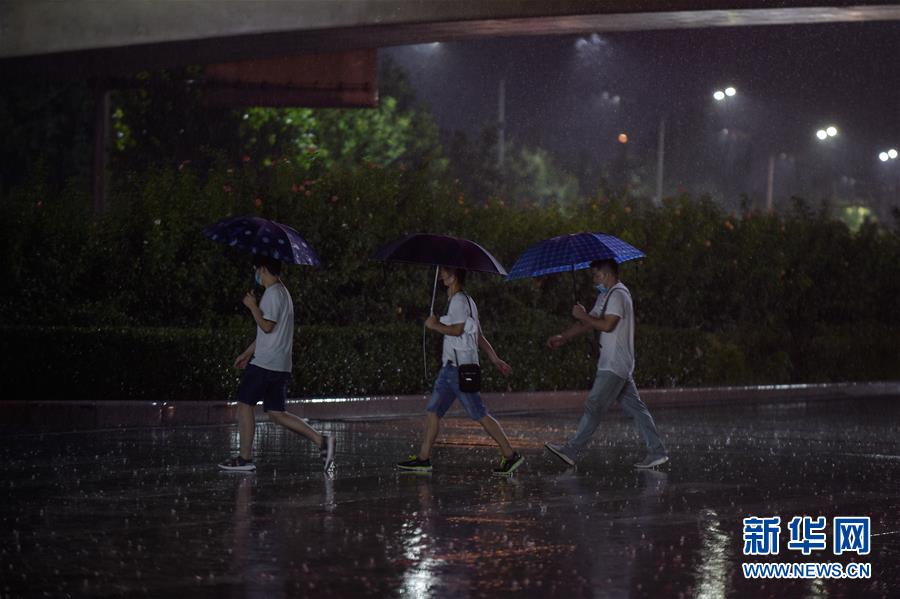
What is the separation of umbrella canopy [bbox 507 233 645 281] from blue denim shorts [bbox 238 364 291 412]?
2296 mm

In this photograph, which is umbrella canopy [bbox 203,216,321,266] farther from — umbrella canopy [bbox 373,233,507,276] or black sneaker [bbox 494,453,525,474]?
black sneaker [bbox 494,453,525,474]

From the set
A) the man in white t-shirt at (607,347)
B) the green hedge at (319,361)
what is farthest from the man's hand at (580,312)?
the green hedge at (319,361)

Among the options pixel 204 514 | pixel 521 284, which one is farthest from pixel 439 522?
pixel 521 284

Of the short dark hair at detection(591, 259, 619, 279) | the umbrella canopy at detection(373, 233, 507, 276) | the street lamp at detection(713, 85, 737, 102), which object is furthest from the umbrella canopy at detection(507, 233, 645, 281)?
the street lamp at detection(713, 85, 737, 102)

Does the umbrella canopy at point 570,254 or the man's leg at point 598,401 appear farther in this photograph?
the umbrella canopy at point 570,254

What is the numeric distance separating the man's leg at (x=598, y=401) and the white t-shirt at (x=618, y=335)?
6 cm

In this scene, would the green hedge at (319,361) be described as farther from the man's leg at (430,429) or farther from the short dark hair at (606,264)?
the short dark hair at (606,264)

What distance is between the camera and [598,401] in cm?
1356

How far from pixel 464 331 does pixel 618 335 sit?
150cm

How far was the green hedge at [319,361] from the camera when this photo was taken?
60.0 ft

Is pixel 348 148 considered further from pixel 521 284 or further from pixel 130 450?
pixel 130 450

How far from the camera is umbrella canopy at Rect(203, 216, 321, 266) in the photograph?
12836mm

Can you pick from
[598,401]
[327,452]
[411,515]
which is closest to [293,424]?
[327,452]

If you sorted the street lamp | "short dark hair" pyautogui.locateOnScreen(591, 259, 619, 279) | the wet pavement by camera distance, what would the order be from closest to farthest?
the wet pavement → "short dark hair" pyautogui.locateOnScreen(591, 259, 619, 279) → the street lamp
